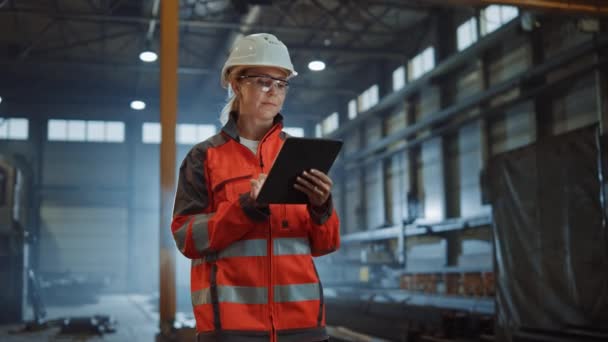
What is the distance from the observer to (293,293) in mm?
1996

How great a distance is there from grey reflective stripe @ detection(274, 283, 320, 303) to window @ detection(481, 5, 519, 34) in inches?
595

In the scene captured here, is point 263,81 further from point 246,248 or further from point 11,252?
point 11,252

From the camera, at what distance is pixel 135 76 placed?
2453 centimetres

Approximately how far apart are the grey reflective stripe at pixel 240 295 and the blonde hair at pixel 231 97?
1.94 ft

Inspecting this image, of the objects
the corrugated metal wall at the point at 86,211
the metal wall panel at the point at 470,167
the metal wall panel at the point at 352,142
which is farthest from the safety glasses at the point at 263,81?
the corrugated metal wall at the point at 86,211

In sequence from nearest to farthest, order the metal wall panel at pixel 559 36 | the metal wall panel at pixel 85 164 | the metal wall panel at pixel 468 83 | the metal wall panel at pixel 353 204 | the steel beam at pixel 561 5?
1. the steel beam at pixel 561 5
2. the metal wall panel at pixel 559 36
3. the metal wall panel at pixel 468 83
4. the metal wall panel at pixel 353 204
5. the metal wall panel at pixel 85 164

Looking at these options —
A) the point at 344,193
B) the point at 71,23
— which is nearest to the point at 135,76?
the point at 71,23

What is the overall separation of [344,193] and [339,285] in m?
6.37

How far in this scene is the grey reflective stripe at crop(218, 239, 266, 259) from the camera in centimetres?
199

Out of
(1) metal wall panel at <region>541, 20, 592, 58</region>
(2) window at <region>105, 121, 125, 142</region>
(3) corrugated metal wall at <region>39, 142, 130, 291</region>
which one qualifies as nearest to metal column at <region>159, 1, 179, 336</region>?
(1) metal wall panel at <region>541, 20, 592, 58</region>

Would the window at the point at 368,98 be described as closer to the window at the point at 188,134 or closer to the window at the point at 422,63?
the window at the point at 422,63

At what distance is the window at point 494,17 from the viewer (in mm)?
16203

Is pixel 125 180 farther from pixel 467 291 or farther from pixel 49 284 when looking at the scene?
pixel 467 291

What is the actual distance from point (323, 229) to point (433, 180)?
711 inches
